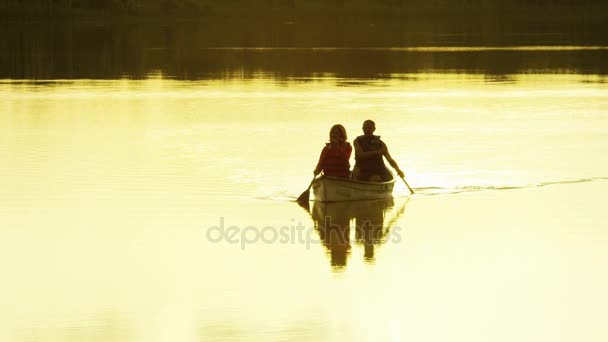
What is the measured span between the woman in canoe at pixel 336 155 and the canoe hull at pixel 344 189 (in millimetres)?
222

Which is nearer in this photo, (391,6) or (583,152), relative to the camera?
(583,152)

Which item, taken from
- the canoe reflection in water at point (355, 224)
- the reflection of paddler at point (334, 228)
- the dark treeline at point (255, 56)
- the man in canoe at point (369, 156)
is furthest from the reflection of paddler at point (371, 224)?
the dark treeline at point (255, 56)

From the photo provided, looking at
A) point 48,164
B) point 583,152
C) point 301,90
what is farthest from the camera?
point 301,90

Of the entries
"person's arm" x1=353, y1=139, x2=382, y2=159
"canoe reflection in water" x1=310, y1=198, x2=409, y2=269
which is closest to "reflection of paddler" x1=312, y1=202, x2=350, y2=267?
"canoe reflection in water" x1=310, y1=198, x2=409, y2=269

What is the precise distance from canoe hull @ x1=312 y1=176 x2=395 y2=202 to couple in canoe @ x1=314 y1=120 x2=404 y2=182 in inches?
8.1

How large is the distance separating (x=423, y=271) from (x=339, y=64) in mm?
49846

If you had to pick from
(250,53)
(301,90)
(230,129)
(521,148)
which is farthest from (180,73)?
(521,148)

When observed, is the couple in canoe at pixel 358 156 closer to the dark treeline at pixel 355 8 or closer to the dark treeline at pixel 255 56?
the dark treeline at pixel 255 56

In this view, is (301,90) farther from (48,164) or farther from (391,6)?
(391,6)

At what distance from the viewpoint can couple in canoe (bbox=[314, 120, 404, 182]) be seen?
22.2m

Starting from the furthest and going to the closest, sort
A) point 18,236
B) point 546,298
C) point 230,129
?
point 230,129 < point 18,236 < point 546,298

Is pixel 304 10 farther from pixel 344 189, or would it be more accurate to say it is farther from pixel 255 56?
pixel 344 189

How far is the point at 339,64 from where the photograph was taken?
66812 mm

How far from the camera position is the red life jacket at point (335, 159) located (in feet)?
72.8
